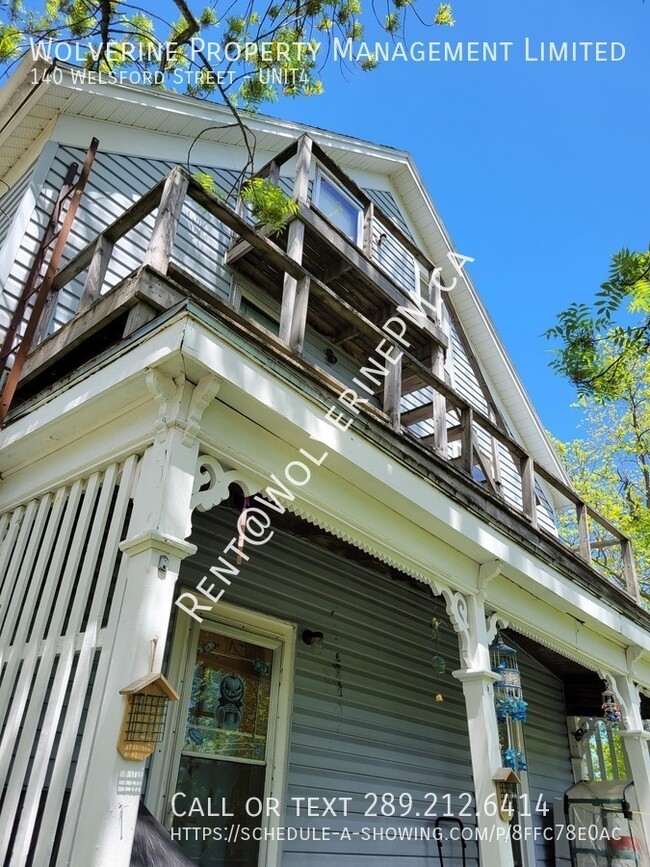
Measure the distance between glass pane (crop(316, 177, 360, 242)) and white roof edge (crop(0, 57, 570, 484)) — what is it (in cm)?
82

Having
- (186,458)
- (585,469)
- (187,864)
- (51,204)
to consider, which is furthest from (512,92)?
(585,469)

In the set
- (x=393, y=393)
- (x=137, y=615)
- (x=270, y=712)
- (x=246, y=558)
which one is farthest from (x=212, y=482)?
(x=270, y=712)

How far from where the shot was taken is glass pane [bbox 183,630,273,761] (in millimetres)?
4520

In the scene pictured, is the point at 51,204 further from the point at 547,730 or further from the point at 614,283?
the point at 547,730

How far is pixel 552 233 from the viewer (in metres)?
7.91

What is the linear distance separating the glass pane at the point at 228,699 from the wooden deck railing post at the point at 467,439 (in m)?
2.26

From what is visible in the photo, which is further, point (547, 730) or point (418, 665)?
point (547, 730)

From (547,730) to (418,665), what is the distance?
3.00 meters

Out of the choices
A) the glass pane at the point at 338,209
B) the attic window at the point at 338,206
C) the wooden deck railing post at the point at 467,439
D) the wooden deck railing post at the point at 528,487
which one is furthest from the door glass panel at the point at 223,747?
the glass pane at the point at 338,209

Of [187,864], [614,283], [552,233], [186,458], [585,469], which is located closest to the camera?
[187,864]

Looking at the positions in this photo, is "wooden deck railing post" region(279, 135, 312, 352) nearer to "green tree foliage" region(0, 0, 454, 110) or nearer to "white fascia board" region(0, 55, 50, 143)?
"green tree foliage" region(0, 0, 454, 110)

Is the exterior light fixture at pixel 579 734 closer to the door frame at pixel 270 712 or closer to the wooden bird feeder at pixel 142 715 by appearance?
the door frame at pixel 270 712

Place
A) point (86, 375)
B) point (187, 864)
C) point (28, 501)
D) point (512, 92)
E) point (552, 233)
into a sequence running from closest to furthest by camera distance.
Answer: point (187, 864) → point (86, 375) → point (28, 501) → point (552, 233) → point (512, 92)

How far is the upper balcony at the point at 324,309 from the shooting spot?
383cm
